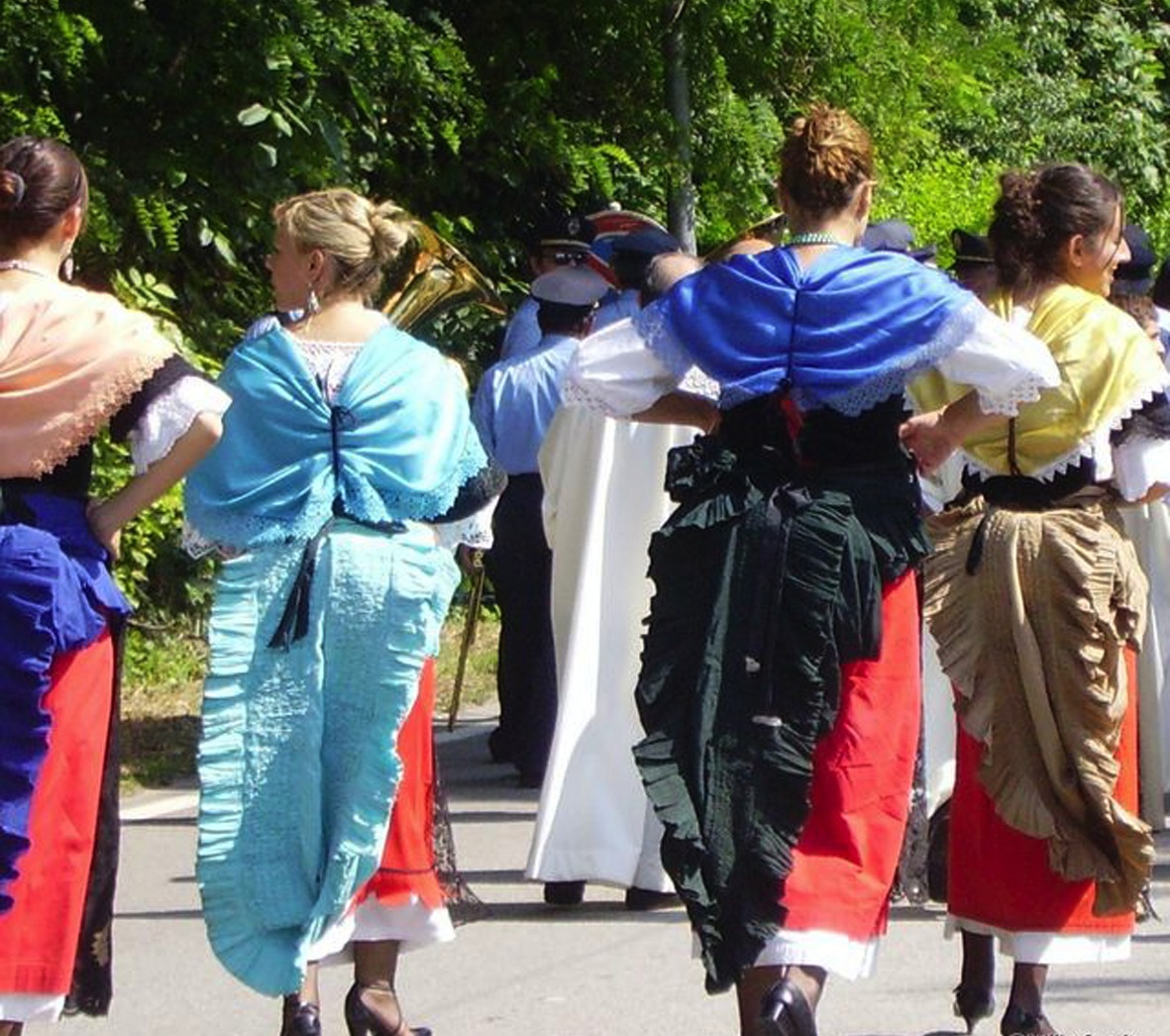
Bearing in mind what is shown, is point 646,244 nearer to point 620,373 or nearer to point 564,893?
point 564,893

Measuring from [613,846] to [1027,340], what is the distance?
269 centimetres

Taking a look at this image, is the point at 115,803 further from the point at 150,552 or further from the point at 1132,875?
the point at 150,552

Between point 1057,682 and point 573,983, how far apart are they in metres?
1.52

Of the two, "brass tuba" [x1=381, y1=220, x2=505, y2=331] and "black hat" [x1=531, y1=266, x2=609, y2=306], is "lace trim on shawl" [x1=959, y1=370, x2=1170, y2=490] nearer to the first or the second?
"brass tuba" [x1=381, y1=220, x2=505, y2=331]

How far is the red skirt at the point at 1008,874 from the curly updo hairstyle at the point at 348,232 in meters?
1.66

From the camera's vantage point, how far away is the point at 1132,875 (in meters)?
5.83

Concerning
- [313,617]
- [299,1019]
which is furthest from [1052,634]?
[299,1019]

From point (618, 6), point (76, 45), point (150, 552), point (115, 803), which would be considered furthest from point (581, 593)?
point (618, 6)

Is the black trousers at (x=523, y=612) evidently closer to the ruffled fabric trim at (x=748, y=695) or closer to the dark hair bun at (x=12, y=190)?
the ruffled fabric trim at (x=748, y=695)

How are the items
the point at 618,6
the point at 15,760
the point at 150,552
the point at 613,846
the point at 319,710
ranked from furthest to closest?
the point at 618,6, the point at 150,552, the point at 613,846, the point at 319,710, the point at 15,760

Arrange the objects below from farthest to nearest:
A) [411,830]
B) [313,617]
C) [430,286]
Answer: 1. [430,286]
2. [411,830]
3. [313,617]

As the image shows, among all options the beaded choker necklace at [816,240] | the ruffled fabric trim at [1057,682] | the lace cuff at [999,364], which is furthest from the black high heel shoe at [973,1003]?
the beaded choker necklace at [816,240]

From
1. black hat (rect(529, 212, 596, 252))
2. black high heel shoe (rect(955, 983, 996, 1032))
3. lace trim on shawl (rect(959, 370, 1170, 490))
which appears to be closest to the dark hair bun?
lace trim on shawl (rect(959, 370, 1170, 490))

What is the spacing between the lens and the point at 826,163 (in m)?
5.18
